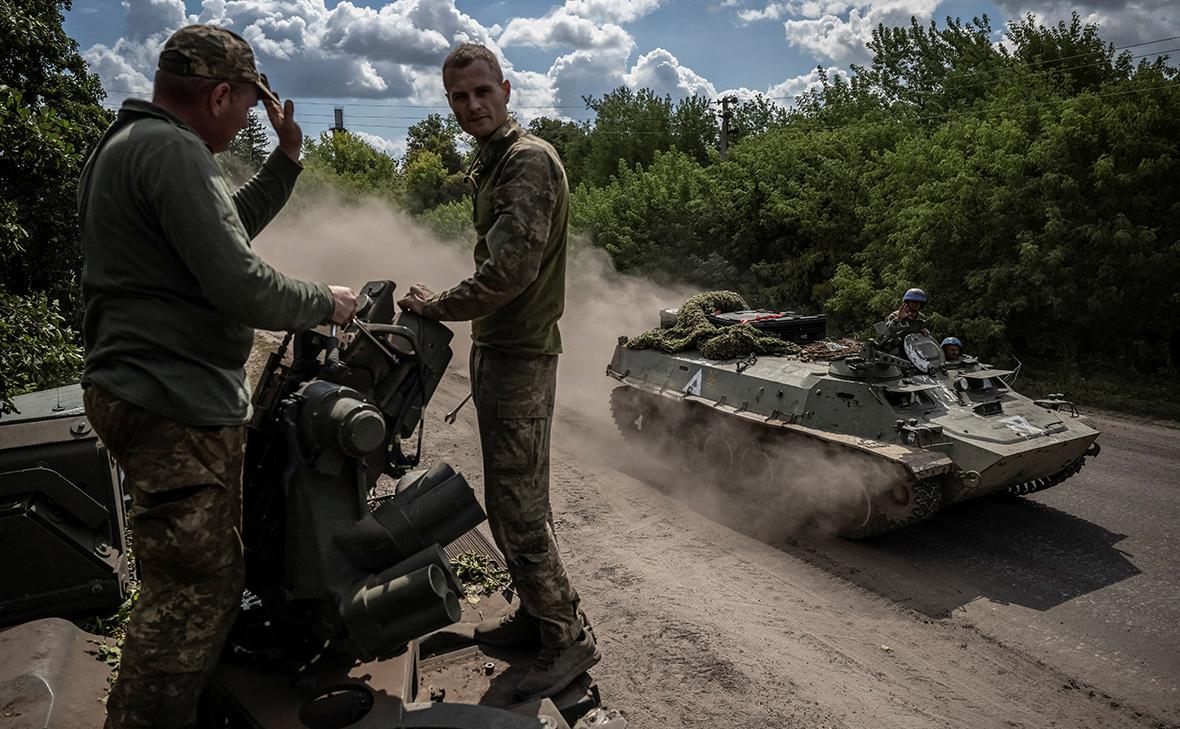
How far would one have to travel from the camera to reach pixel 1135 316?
45.3ft

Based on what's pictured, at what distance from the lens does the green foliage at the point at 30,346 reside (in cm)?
485

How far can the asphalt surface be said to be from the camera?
5195 millimetres

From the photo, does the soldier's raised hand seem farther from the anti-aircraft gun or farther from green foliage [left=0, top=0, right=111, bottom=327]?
green foliage [left=0, top=0, right=111, bottom=327]

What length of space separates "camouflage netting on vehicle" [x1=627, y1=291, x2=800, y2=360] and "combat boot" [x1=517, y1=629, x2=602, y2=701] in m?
6.10

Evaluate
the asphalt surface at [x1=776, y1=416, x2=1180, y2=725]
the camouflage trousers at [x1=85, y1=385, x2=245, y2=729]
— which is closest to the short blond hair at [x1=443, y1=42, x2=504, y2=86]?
the camouflage trousers at [x1=85, y1=385, x2=245, y2=729]

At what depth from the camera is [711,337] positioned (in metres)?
9.77

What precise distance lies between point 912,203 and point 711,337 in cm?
835

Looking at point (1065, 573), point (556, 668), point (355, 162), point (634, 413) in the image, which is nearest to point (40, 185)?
point (556, 668)

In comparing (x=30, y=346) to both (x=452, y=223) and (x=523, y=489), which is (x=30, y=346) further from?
(x=452, y=223)

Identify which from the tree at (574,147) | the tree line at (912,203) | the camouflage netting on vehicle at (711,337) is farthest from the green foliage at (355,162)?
the camouflage netting on vehicle at (711,337)

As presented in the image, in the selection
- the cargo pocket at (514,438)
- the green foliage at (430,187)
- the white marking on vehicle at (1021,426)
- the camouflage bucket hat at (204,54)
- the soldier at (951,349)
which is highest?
the green foliage at (430,187)

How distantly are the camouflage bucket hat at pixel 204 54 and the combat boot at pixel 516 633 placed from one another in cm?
224

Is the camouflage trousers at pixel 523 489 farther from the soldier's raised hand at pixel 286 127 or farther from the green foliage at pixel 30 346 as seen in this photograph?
the green foliage at pixel 30 346

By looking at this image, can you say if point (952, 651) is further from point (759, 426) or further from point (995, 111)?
point (995, 111)
